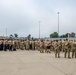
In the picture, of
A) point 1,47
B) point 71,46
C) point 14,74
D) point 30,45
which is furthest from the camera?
point 30,45

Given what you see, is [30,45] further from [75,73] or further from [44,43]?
[75,73]

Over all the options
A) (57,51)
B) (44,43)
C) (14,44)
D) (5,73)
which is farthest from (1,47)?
(5,73)

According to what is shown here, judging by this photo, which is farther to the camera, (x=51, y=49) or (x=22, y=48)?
(x=22, y=48)

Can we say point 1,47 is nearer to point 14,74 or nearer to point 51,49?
point 51,49

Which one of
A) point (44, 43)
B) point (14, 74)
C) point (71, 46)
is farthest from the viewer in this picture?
point (44, 43)

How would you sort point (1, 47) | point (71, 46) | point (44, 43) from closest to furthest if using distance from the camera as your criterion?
point (71, 46), point (44, 43), point (1, 47)

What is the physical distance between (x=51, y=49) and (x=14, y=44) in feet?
24.9

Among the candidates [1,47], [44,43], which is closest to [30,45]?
[1,47]

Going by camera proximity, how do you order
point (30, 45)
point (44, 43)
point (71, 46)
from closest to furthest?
1. point (71, 46)
2. point (44, 43)
3. point (30, 45)

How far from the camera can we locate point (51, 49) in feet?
116

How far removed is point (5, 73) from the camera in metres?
13.9

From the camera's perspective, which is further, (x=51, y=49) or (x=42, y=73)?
(x=51, y=49)


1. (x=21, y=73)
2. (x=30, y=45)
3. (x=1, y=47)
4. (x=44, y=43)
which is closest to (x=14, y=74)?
(x=21, y=73)

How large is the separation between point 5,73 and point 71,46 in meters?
11.9
